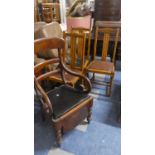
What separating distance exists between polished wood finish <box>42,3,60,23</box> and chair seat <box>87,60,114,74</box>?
3.10 m

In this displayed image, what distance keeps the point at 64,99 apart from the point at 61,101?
0.14 ft

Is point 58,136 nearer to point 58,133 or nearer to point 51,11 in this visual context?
point 58,133

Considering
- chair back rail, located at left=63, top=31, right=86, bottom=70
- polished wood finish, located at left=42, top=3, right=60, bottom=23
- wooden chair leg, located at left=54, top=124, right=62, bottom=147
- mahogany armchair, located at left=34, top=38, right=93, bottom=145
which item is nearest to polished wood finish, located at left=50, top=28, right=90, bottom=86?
chair back rail, located at left=63, top=31, right=86, bottom=70

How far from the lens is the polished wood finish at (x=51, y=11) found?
5008 millimetres

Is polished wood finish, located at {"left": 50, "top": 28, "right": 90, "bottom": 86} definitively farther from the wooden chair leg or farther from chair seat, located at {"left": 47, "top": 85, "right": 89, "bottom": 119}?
the wooden chair leg

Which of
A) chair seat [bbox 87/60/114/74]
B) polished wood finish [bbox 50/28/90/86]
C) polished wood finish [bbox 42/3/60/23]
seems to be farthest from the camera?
polished wood finish [bbox 42/3/60/23]

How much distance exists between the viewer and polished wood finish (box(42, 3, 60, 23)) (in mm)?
5008
